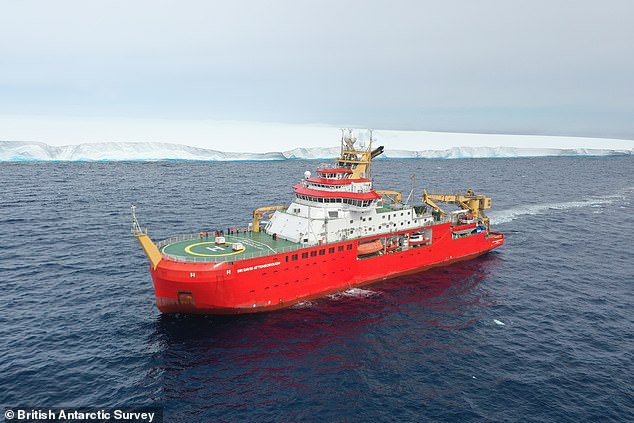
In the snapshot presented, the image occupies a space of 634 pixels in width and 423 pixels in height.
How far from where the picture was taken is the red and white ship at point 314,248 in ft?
108

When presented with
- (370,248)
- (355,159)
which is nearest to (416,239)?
(370,248)

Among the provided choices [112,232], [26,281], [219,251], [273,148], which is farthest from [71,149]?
[219,251]

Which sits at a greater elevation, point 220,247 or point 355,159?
point 355,159

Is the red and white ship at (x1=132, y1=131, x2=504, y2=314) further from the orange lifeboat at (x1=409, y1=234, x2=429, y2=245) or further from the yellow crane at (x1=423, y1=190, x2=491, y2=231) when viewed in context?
the yellow crane at (x1=423, y1=190, x2=491, y2=231)

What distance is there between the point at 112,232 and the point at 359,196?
37.0 m

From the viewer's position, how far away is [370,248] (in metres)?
42.2

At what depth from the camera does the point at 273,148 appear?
171m

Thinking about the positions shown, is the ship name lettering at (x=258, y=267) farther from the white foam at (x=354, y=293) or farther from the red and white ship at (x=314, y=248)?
the white foam at (x=354, y=293)

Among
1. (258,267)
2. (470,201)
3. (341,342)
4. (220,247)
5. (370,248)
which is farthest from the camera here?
(470,201)

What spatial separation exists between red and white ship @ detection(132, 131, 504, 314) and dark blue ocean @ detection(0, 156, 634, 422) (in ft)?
5.63

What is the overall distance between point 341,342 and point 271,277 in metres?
8.16

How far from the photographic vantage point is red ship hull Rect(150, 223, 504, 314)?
32.3 m

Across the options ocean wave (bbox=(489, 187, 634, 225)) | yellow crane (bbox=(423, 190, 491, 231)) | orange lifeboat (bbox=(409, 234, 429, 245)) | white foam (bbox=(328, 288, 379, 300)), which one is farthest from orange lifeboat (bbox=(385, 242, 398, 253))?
ocean wave (bbox=(489, 187, 634, 225))

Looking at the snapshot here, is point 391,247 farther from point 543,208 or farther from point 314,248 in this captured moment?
point 543,208
